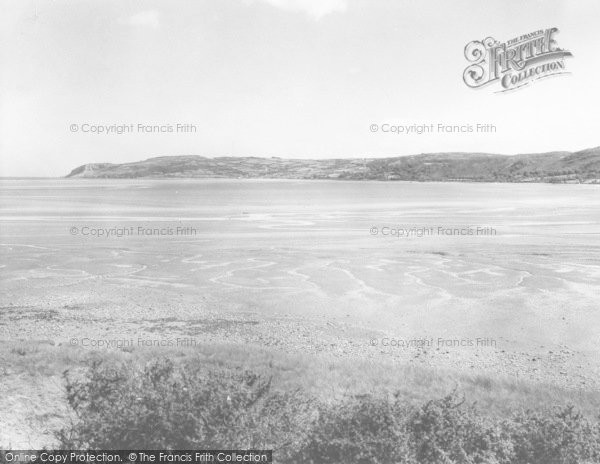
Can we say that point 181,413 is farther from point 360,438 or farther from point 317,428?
point 360,438

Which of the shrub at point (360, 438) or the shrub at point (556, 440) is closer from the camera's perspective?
the shrub at point (360, 438)

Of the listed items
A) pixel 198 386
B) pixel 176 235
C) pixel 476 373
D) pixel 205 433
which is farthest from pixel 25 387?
pixel 176 235

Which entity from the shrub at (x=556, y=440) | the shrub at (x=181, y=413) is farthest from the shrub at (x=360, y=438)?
the shrub at (x=556, y=440)

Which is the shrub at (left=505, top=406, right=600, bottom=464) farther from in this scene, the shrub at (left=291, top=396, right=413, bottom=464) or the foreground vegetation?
the shrub at (left=291, top=396, right=413, bottom=464)

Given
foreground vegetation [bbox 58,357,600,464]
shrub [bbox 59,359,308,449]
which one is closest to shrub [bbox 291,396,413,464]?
foreground vegetation [bbox 58,357,600,464]

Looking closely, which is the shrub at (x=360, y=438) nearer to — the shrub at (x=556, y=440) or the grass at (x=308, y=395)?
the grass at (x=308, y=395)

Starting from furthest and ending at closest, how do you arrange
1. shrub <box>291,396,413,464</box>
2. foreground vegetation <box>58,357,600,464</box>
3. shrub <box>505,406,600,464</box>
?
shrub <box>505,406,600,464</box> → foreground vegetation <box>58,357,600,464</box> → shrub <box>291,396,413,464</box>

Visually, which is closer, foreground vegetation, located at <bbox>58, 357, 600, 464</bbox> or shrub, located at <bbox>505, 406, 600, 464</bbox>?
foreground vegetation, located at <bbox>58, 357, 600, 464</bbox>

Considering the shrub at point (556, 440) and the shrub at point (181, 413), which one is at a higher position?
the shrub at point (181, 413)

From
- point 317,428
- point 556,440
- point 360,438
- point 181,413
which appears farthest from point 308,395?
point 556,440

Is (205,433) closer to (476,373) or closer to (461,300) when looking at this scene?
(476,373)

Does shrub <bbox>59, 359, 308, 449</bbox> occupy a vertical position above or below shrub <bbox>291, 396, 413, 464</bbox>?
above
